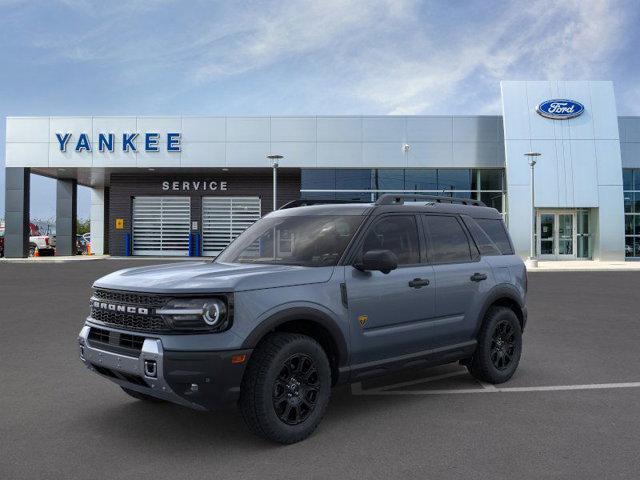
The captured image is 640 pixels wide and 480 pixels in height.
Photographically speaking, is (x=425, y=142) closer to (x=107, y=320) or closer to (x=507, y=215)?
(x=507, y=215)

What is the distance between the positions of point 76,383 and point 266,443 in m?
2.72

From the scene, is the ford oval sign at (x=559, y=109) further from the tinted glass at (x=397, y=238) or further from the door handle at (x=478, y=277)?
the tinted glass at (x=397, y=238)

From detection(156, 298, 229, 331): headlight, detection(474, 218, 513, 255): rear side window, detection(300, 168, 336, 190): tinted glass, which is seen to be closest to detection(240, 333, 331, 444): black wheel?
detection(156, 298, 229, 331): headlight

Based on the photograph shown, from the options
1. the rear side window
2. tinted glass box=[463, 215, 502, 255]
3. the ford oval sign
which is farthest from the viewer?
the ford oval sign

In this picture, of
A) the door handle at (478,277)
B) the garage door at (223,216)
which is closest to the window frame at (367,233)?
the door handle at (478,277)

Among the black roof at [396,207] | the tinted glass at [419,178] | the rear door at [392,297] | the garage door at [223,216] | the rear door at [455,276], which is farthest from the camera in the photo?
the garage door at [223,216]

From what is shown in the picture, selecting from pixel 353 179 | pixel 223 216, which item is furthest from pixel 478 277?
pixel 223 216

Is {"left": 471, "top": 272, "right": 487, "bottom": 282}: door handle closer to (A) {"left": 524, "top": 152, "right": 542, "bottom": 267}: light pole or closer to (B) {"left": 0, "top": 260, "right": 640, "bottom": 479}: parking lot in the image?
(B) {"left": 0, "top": 260, "right": 640, "bottom": 479}: parking lot

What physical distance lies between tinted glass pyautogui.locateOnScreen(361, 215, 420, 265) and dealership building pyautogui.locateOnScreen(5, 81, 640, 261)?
85.2 ft

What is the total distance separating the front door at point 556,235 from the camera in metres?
31.2

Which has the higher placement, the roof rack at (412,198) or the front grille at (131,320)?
the roof rack at (412,198)

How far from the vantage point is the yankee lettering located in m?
34.0

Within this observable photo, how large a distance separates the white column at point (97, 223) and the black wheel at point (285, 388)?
124 feet

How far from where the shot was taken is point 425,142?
3125cm
